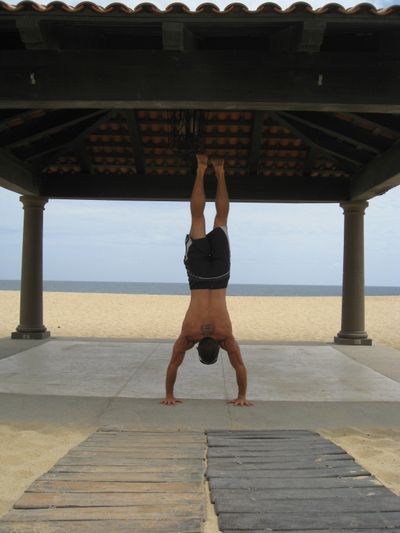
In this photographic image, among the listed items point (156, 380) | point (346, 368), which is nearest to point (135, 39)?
point (156, 380)

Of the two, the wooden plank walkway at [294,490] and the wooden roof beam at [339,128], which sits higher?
the wooden roof beam at [339,128]

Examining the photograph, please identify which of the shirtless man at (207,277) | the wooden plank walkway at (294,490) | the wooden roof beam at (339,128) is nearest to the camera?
the wooden plank walkway at (294,490)

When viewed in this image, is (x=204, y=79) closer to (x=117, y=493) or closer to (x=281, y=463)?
(x=281, y=463)

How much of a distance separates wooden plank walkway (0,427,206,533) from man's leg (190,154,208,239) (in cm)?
219

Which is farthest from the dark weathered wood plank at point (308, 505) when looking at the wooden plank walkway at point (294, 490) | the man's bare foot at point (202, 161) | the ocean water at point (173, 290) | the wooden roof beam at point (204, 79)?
the ocean water at point (173, 290)

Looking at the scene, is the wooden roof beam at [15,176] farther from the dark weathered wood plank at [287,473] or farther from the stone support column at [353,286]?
the dark weathered wood plank at [287,473]

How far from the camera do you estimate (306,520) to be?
2.63 metres

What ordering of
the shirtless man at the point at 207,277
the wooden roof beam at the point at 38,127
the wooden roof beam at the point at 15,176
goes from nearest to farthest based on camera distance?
the shirtless man at the point at 207,277 < the wooden roof beam at the point at 38,127 < the wooden roof beam at the point at 15,176

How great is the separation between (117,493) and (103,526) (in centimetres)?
41

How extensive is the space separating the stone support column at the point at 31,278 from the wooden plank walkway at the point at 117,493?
7.70 meters

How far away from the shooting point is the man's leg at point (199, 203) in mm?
5297

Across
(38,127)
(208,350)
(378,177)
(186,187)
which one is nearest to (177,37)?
(208,350)

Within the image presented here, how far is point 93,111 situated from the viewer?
27.3 ft

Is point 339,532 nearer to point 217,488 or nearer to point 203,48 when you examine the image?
point 217,488
